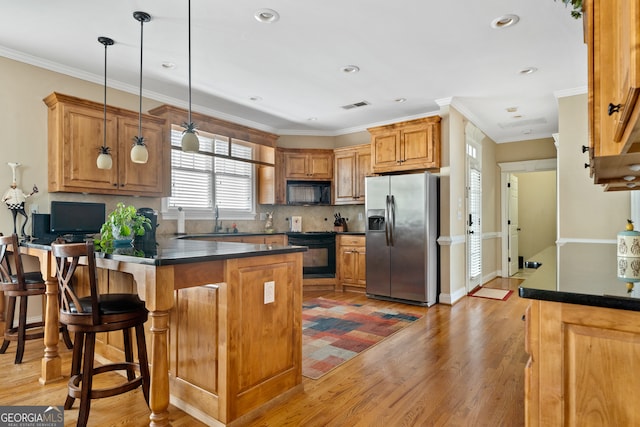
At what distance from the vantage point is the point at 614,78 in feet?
3.52

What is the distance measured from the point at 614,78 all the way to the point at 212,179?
17.3 ft

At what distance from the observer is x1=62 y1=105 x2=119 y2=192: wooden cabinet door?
373cm

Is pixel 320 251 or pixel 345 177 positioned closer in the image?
pixel 320 251

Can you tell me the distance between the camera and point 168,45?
3.47 m

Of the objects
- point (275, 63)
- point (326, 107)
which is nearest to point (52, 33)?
point (275, 63)

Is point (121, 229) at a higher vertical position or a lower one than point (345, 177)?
lower

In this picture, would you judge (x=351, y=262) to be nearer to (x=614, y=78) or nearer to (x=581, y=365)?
(x=581, y=365)

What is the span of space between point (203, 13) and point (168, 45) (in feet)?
2.44

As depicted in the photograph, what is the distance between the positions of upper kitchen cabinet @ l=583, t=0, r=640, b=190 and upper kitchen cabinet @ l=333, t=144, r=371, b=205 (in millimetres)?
4520

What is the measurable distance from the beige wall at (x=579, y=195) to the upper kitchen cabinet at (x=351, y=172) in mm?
2702

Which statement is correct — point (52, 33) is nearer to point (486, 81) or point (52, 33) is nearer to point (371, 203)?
point (371, 203)

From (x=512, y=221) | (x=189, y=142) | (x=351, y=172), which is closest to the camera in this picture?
(x=189, y=142)

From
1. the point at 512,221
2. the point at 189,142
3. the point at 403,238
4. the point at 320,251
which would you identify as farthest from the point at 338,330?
the point at 512,221


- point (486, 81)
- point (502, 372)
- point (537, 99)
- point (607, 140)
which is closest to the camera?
point (607, 140)
